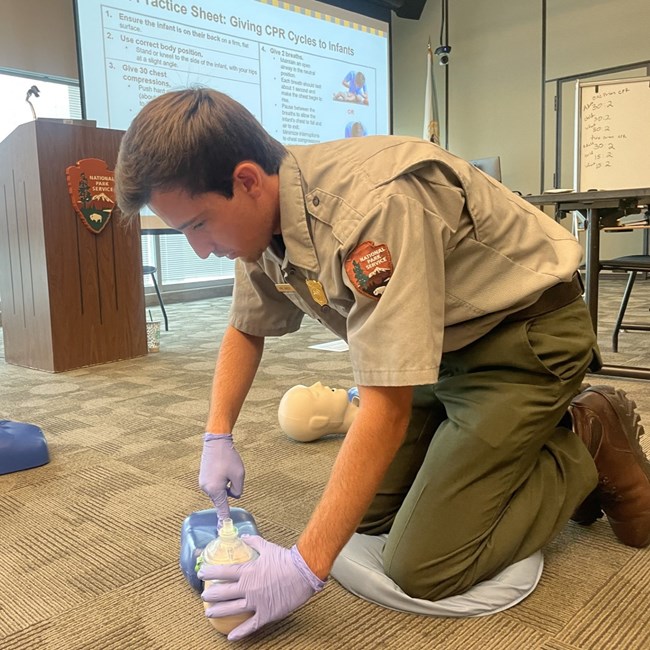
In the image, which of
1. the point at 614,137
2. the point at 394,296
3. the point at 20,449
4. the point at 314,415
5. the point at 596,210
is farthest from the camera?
the point at 614,137

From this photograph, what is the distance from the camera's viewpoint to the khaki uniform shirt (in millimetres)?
732

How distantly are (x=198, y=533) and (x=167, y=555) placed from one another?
0.11 m

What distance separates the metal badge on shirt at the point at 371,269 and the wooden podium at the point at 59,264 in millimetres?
2049

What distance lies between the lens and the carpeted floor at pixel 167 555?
820mm

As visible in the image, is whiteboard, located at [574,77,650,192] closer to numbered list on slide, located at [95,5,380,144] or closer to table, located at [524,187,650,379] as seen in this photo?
table, located at [524,187,650,379]

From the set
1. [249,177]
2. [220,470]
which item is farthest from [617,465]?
[249,177]

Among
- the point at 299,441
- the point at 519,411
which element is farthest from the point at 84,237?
the point at 519,411

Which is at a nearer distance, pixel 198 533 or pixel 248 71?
pixel 198 533

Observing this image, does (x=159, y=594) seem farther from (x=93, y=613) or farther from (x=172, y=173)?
(x=172, y=173)

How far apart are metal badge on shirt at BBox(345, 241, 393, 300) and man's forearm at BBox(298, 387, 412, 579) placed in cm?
12

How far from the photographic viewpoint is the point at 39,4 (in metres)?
4.10

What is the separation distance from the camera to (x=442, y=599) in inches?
34.5

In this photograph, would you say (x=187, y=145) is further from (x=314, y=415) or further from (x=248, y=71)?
(x=248, y=71)

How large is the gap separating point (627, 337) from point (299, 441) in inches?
77.7
